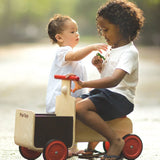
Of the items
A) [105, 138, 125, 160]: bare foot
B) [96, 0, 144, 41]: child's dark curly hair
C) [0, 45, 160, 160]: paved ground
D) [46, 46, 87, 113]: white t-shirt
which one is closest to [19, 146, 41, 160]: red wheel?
[0, 45, 160, 160]: paved ground

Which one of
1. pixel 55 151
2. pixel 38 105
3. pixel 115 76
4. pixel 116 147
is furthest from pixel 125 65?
pixel 38 105

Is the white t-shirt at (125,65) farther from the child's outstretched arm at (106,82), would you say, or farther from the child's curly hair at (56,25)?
the child's curly hair at (56,25)

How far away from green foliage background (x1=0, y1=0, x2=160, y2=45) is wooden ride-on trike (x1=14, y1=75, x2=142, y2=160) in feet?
112

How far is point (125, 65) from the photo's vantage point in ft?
14.0

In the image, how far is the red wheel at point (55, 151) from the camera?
166 inches

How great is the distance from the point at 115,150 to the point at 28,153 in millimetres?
815

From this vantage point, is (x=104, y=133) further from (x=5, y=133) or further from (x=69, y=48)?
(x=5, y=133)

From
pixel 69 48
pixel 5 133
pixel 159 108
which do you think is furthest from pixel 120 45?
pixel 159 108

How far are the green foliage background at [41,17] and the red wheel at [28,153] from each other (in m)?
34.3

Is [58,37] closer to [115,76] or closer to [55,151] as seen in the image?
[115,76]

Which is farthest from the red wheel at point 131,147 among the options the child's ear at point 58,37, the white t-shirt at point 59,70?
the child's ear at point 58,37

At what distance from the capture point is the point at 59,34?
193 inches

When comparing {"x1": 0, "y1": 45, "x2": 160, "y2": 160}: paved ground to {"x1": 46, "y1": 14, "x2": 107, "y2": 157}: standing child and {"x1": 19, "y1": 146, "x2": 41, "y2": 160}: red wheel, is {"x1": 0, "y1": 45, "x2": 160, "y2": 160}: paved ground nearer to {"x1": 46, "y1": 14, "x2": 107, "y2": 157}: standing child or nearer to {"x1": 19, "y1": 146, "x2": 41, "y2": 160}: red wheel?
{"x1": 19, "y1": 146, "x2": 41, "y2": 160}: red wheel

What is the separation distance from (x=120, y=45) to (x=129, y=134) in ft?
2.62
